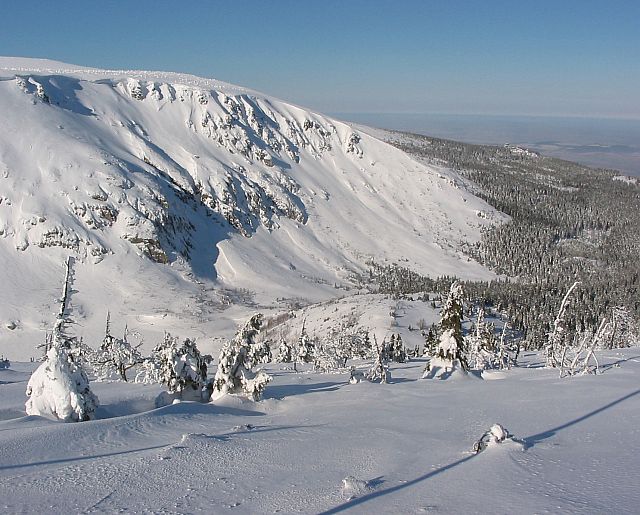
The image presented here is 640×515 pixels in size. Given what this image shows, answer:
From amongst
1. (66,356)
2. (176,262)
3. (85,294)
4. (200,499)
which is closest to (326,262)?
(176,262)

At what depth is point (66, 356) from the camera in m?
20.8

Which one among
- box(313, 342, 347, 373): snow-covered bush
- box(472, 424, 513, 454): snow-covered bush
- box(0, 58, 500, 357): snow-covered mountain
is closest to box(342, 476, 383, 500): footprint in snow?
box(472, 424, 513, 454): snow-covered bush

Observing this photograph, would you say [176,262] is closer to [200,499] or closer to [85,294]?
[85,294]

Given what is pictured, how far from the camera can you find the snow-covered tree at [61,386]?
2008 cm

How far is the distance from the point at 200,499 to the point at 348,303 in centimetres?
11464

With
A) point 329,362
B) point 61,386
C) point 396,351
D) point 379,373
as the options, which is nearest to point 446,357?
point 379,373

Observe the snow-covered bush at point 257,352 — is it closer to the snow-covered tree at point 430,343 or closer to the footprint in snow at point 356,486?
the snow-covered tree at point 430,343

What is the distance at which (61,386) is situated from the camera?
20.1 metres

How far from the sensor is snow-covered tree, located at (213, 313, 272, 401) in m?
24.9

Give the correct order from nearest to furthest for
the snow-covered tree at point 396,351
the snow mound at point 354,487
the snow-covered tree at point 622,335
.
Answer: the snow mound at point 354,487 → the snow-covered tree at point 396,351 → the snow-covered tree at point 622,335

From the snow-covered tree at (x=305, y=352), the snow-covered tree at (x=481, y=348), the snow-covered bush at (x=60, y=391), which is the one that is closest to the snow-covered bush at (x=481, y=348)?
the snow-covered tree at (x=481, y=348)

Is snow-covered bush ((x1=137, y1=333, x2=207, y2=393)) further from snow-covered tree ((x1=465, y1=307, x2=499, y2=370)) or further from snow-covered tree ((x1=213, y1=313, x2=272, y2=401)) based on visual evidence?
snow-covered tree ((x1=465, y1=307, x2=499, y2=370))

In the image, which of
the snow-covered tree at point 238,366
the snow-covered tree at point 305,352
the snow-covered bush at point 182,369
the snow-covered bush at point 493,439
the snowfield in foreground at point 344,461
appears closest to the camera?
the snowfield in foreground at point 344,461

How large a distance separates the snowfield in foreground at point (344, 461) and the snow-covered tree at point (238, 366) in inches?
221
